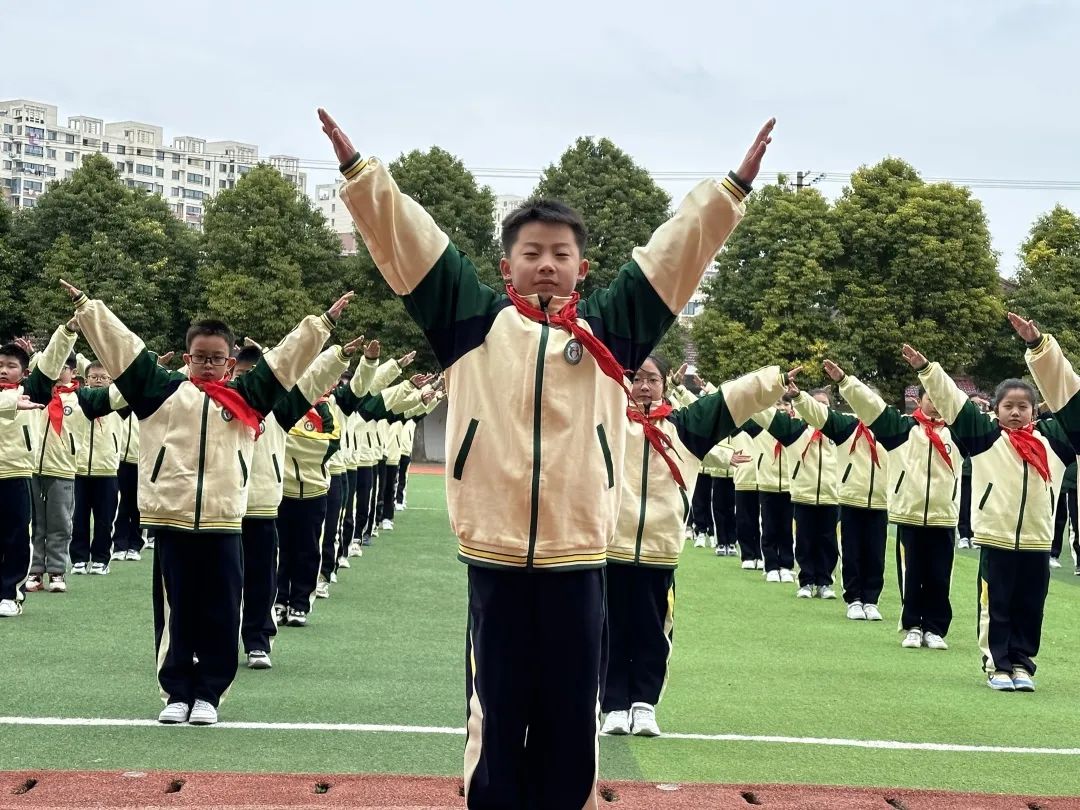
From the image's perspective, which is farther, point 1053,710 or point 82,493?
point 82,493

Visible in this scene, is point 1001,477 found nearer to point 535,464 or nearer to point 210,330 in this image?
point 210,330

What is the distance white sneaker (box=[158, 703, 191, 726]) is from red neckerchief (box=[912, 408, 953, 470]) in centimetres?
647

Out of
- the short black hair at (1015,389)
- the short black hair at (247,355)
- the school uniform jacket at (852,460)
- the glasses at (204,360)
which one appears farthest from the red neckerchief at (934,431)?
the glasses at (204,360)

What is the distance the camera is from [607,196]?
46125 mm

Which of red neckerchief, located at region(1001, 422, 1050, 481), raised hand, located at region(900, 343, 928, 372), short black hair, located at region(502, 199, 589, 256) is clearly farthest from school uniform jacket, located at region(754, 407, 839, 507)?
short black hair, located at region(502, 199, 589, 256)

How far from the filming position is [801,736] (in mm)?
7160

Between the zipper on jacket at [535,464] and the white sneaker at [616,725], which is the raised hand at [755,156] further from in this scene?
the white sneaker at [616,725]

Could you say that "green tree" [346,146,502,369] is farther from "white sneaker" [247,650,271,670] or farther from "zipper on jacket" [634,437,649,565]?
"zipper on jacket" [634,437,649,565]

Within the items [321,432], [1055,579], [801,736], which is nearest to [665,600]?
[801,736]

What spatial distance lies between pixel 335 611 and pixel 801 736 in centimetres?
571

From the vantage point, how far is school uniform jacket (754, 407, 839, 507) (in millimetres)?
14250

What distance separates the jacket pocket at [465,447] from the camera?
403 cm

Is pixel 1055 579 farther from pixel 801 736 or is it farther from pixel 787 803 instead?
pixel 787 803

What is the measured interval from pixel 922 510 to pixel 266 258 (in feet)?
120
